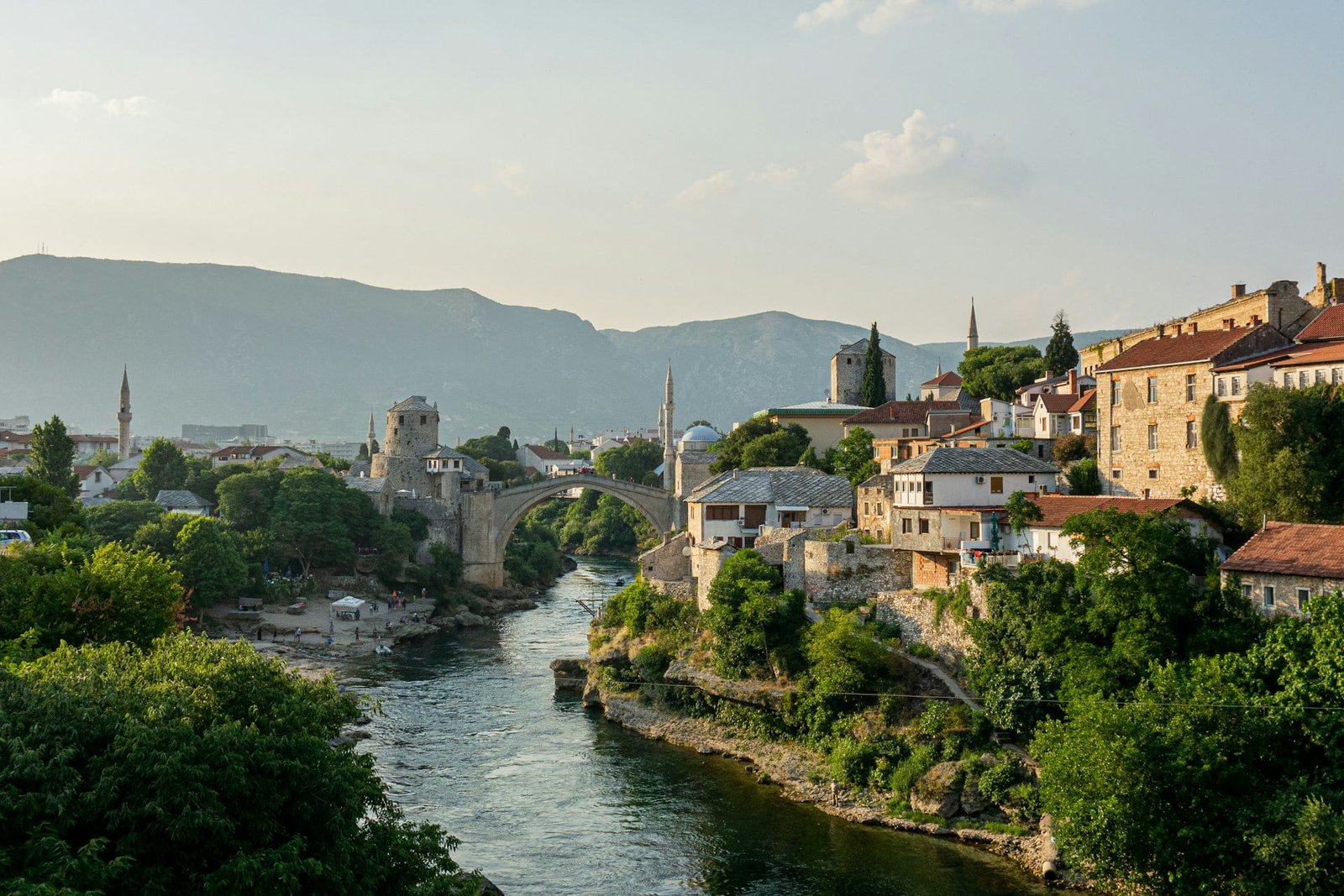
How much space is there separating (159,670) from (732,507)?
2864 centimetres

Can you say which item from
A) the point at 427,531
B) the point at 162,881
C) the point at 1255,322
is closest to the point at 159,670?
the point at 162,881

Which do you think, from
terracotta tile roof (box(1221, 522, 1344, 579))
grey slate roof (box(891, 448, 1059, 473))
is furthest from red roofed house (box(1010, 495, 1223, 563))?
terracotta tile roof (box(1221, 522, 1344, 579))

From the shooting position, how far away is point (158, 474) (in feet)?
266

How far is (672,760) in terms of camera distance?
35.3 m

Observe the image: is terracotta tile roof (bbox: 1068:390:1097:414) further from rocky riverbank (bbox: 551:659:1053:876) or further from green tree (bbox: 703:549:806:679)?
rocky riverbank (bbox: 551:659:1053:876)

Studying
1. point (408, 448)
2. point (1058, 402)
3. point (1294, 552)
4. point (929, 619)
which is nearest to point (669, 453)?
point (408, 448)

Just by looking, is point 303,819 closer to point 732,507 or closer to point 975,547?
point 975,547

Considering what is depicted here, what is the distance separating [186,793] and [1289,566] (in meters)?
22.0

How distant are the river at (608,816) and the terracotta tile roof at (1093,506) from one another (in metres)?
9.90

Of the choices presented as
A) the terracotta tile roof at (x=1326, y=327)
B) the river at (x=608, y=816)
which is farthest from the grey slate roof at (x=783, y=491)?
the terracotta tile roof at (x=1326, y=327)

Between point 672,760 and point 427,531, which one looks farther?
point 427,531

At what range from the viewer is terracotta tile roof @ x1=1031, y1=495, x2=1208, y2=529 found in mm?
31750

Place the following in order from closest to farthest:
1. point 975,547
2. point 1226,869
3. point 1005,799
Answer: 1. point 1226,869
2. point 1005,799
3. point 975,547

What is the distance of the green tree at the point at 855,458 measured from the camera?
49.9m
